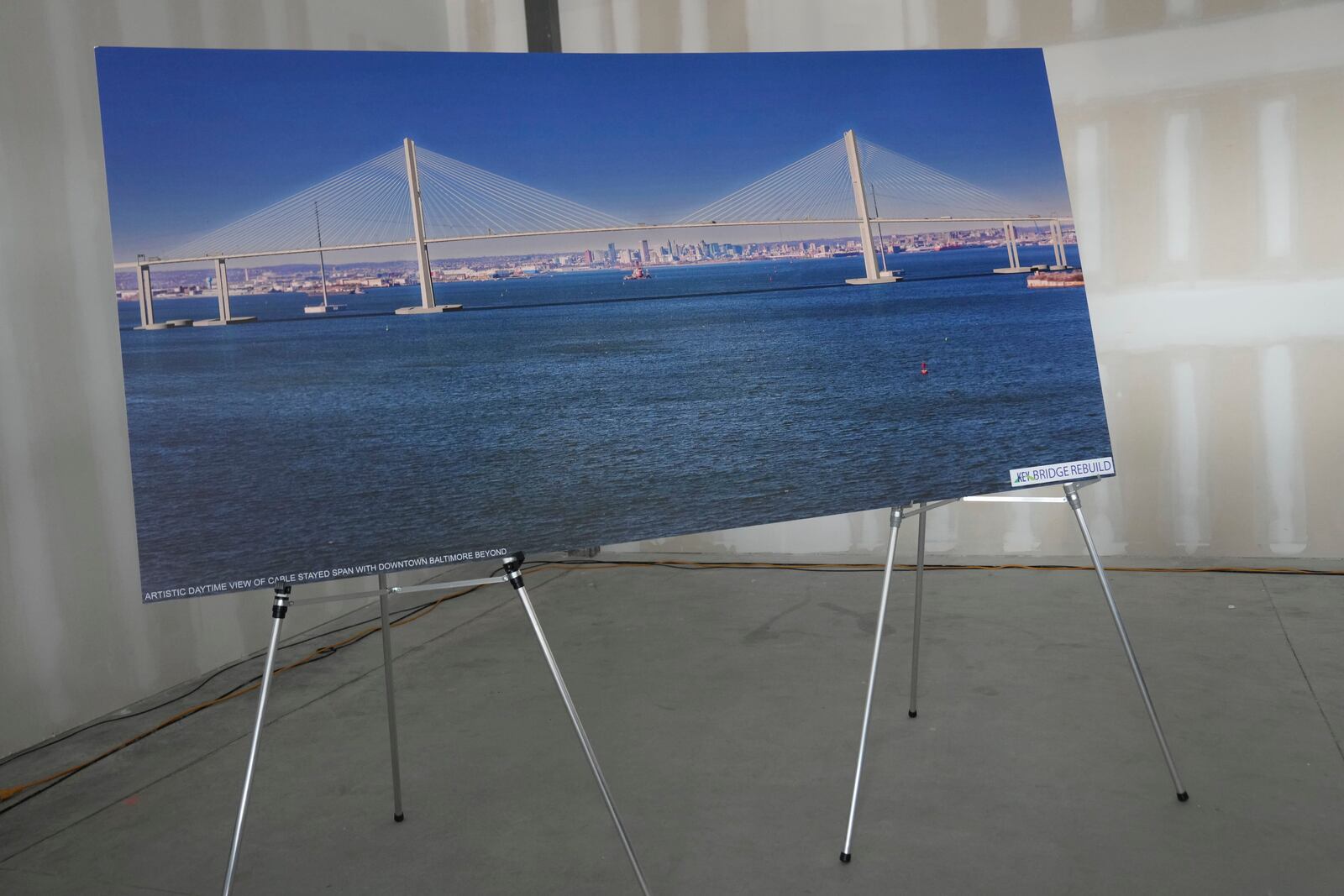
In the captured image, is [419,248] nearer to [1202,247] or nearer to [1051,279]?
[1051,279]

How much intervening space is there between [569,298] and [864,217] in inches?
30.6

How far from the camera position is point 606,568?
18.9 ft

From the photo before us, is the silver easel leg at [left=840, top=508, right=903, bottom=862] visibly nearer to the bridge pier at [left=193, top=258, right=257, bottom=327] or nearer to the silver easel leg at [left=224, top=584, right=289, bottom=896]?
the silver easel leg at [left=224, top=584, right=289, bottom=896]

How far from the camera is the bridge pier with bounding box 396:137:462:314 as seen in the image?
2.14 meters

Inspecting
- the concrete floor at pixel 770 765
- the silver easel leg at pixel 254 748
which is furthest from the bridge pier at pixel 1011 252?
the silver easel leg at pixel 254 748

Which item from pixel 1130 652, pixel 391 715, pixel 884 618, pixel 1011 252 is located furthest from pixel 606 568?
pixel 1130 652

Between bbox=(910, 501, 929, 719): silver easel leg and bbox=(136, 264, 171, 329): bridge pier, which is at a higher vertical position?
bbox=(136, 264, 171, 329): bridge pier

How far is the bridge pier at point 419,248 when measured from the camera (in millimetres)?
2137

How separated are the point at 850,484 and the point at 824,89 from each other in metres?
0.97

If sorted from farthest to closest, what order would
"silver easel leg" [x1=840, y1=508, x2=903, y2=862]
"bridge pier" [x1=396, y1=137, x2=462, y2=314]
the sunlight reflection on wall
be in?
1. the sunlight reflection on wall
2. "silver easel leg" [x1=840, y1=508, x2=903, y2=862]
3. "bridge pier" [x1=396, y1=137, x2=462, y2=314]

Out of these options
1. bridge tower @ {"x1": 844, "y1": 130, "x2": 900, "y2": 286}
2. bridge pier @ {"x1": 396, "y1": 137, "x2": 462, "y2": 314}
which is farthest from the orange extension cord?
bridge tower @ {"x1": 844, "y1": 130, "x2": 900, "y2": 286}

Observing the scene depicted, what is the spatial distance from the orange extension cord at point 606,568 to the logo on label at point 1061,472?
2.71 m

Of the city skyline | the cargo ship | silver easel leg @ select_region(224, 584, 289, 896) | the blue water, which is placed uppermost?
the city skyline

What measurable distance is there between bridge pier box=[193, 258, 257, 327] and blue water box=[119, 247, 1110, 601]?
0.06ft
